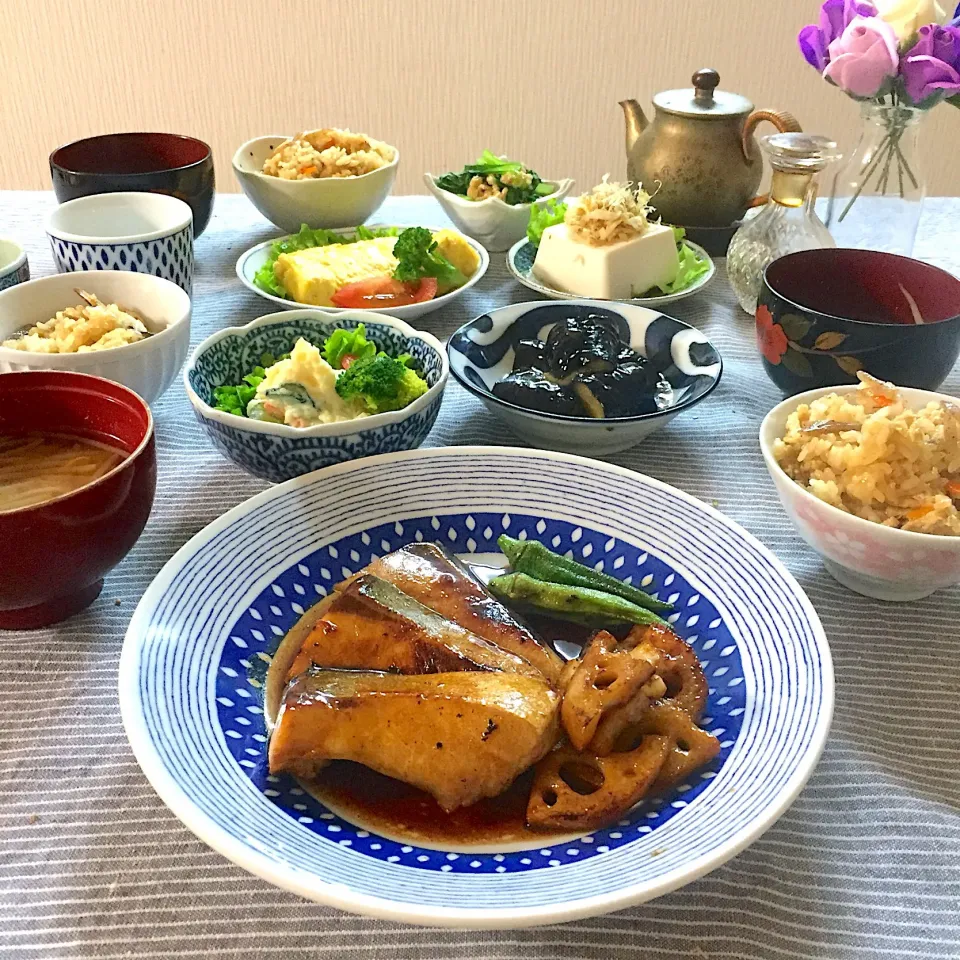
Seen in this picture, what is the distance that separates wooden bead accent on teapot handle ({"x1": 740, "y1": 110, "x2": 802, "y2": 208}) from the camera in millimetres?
2123

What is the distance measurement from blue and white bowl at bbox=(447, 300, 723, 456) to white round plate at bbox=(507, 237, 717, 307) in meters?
0.11

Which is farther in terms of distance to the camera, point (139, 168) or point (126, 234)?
point (139, 168)

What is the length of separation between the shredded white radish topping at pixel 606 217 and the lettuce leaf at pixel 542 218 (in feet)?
0.57

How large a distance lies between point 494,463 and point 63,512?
2.13 ft

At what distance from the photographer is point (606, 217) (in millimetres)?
2072

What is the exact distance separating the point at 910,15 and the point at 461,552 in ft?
5.07

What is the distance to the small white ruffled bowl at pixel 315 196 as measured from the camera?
7.63 feet

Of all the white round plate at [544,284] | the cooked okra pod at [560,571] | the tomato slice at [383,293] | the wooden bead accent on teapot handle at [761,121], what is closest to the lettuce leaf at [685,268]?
the white round plate at [544,284]

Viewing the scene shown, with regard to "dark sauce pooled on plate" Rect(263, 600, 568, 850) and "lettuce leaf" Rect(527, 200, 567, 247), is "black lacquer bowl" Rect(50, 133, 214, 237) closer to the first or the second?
"lettuce leaf" Rect(527, 200, 567, 247)

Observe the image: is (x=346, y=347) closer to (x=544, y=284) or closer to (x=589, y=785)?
(x=544, y=284)

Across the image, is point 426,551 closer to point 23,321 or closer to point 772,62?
point 23,321

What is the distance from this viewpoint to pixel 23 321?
163 centimetres

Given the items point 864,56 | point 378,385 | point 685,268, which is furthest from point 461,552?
point 864,56

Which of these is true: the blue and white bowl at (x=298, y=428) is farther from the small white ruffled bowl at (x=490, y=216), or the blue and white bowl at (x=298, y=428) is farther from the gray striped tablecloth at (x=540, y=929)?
the small white ruffled bowl at (x=490, y=216)
